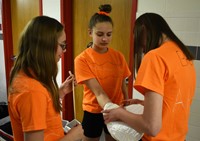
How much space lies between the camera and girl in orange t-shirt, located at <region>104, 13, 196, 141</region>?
2.70ft

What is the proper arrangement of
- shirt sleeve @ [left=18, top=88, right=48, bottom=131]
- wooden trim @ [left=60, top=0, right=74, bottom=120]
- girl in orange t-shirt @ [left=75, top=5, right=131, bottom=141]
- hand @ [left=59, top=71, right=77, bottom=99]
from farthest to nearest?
wooden trim @ [left=60, top=0, right=74, bottom=120]
girl in orange t-shirt @ [left=75, top=5, right=131, bottom=141]
hand @ [left=59, top=71, right=77, bottom=99]
shirt sleeve @ [left=18, top=88, right=48, bottom=131]

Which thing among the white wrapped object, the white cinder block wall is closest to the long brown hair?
the white wrapped object

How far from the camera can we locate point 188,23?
1541mm

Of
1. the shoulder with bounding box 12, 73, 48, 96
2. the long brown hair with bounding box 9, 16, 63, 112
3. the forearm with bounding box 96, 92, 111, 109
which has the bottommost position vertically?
the forearm with bounding box 96, 92, 111, 109

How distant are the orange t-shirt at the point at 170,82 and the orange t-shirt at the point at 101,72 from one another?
0.58 metres

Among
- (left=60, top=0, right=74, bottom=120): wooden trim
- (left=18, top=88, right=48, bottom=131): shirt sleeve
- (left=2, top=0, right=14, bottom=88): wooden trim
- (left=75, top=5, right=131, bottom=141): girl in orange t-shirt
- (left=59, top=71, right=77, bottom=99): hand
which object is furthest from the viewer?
(left=2, top=0, right=14, bottom=88): wooden trim

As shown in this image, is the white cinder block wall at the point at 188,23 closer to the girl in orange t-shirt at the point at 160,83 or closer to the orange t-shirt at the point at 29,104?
the girl in orange t-shirt at the point at 160,83

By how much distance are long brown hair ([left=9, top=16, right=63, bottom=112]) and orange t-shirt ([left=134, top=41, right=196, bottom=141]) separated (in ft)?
1.26

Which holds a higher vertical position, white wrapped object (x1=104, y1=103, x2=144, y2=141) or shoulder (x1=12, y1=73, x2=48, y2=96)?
shoulder (x1=12, y1=73, x2=48, y2=96)

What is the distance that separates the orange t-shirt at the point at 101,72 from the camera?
4.77ft

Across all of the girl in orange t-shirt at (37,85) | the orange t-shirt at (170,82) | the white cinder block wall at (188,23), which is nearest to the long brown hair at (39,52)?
the girl in orange t-shirt at (37,85)

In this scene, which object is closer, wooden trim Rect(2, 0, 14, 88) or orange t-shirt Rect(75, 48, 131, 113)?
orange t-shirt Rect(75, 48, 131, 113)

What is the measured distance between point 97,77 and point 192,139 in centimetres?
94

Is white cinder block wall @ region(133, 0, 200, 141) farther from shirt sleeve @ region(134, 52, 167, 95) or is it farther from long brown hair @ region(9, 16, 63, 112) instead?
long brown hair @ region(9, 16, 63, 112)
